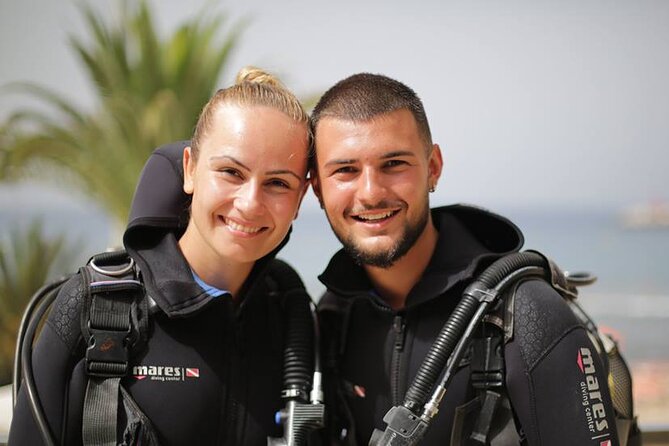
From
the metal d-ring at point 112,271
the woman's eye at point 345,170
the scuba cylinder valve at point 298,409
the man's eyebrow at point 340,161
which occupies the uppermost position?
the man's eyebrow at point 340,161

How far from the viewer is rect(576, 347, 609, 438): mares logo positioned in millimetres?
1996

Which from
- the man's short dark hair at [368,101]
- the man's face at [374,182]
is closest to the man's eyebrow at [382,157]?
the man's face at [374,182]

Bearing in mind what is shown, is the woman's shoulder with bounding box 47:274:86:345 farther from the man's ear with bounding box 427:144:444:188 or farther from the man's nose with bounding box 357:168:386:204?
the man's ear with bounding box 427:144:444:188

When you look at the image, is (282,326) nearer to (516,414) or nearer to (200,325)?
(200,325)

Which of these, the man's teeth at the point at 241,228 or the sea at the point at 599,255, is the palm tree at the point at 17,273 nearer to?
the sea at the point at 599,255

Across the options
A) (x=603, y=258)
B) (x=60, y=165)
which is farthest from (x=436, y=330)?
(x=603, y=258)

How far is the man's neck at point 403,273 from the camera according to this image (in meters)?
2.32

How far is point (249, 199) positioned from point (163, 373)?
56 centimetres

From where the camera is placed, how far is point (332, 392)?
7.82ft

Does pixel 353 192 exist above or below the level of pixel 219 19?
below

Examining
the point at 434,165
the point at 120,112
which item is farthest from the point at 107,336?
the point at 120,112

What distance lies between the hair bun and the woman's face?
18cm

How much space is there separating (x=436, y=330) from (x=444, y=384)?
25 cm

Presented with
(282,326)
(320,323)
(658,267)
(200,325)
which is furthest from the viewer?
(658,267)
